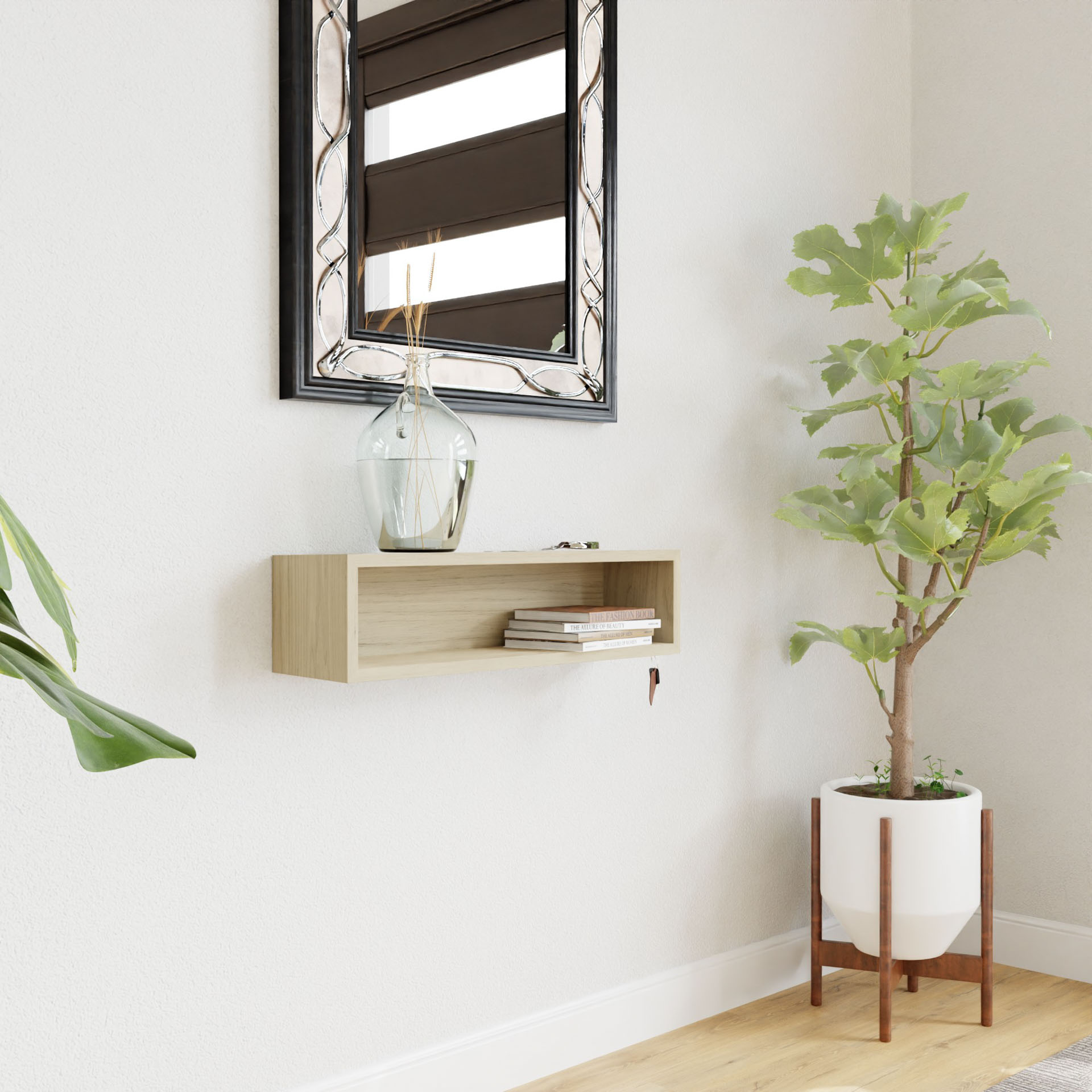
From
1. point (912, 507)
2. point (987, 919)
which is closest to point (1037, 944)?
point (987, 919)

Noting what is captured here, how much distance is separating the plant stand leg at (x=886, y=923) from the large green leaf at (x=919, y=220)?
1.18 meters

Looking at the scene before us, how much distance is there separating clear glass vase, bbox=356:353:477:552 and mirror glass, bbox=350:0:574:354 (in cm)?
18

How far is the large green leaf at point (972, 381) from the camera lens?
2.25 m

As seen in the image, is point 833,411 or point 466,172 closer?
point 466,172

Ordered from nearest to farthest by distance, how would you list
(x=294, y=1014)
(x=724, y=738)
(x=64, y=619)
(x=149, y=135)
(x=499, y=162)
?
(x=64, y=619), (x=149, y=135), (x=294, y=1014), (x=499, y=162), (x=724, y=738)

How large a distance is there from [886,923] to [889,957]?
0.07 m

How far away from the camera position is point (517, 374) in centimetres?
208

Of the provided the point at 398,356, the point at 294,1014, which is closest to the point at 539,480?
the point at 398,356

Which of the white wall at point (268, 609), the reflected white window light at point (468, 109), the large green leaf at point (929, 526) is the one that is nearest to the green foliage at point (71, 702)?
the white wall at point (268, 609)

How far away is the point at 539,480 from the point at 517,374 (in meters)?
0.20

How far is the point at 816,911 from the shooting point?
97.3 inches

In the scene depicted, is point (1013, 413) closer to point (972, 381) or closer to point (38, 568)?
point (972, 381)

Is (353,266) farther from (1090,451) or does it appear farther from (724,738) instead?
(1090,451)

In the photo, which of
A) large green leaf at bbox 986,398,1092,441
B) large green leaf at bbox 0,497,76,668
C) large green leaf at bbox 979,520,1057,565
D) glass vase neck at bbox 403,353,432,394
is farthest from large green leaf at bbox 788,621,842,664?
large green leaf at bbox 0,497,76,668
